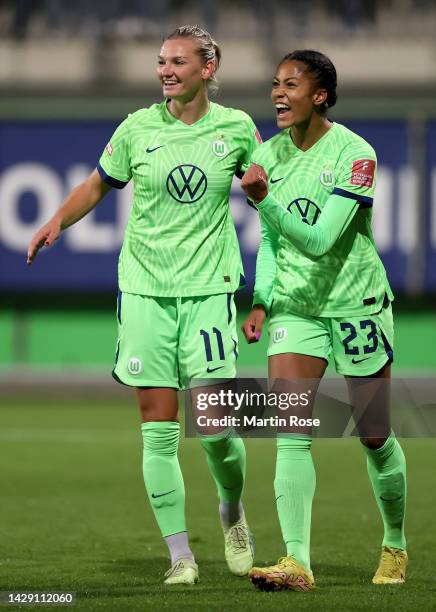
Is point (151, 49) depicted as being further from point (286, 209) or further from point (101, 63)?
point (286, 209)

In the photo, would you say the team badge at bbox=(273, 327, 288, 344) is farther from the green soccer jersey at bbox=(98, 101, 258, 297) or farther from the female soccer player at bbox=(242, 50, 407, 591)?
the green soccer jersey at bbox=(98, 101, 258, 297)

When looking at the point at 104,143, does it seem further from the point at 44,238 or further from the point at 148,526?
the point at 44,238

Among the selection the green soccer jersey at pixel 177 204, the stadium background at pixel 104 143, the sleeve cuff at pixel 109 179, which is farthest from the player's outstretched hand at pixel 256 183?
the stadium background at pixel 104 143

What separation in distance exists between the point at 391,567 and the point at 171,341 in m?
1.25

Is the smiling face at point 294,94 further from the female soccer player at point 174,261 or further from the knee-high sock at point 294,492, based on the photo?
the knee-high sock at point 294,492

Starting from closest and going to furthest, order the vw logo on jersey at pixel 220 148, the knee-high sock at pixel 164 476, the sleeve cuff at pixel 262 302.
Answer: the sleeve cuff at pixel 262 302 → the knee-high sock at pixel 164 476 → the vw logo on jersey at pixel 220 148

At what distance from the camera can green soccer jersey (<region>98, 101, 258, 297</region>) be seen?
19.1ft

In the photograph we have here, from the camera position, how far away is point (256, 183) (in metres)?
5.19

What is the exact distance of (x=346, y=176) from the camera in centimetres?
548

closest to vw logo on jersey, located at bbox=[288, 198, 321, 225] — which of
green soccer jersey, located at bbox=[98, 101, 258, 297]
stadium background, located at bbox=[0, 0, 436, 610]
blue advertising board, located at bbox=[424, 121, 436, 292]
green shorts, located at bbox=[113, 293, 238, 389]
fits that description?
green soccer jersey, located at bbox=[98, 101, 258, 297]

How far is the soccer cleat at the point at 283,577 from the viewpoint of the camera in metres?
5.27

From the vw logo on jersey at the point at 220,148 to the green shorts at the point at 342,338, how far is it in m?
0.74

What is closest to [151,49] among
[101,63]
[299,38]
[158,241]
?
[101,63]

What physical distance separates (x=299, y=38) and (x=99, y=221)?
3.51 meters
